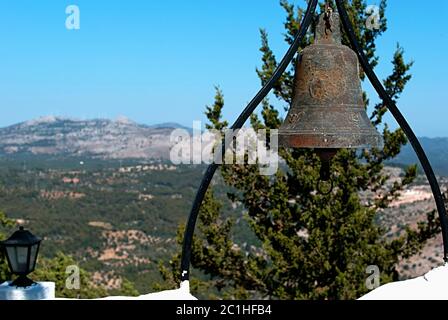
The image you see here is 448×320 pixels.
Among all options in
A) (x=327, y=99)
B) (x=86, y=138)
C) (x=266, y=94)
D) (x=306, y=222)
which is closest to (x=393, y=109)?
(x=327, y=99)

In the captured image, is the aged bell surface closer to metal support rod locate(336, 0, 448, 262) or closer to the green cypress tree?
metal support rod locate(336, 0, 448, 262)

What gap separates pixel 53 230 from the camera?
164ft

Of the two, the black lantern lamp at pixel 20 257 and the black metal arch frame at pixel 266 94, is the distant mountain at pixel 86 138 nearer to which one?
the black lantern lamp at pixel 20 257

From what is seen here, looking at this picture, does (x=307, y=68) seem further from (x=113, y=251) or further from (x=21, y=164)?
(x=21, y=164)

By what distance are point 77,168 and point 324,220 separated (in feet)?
236

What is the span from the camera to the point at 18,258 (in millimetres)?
4297

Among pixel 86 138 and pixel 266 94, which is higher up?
pixel 86 138

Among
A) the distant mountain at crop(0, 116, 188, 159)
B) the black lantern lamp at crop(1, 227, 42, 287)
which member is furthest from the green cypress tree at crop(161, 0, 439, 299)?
the distant mountain at crop(0, 116, 188, 159)

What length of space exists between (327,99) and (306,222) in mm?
5856

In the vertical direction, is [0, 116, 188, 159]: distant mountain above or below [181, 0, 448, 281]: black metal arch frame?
above

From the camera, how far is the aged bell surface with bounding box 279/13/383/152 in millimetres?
2924

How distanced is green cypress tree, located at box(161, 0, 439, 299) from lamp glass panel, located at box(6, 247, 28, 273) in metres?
4.92

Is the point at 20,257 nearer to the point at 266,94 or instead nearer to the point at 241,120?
the point at 241,120

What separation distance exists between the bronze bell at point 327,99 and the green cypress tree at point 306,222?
5.47 m
